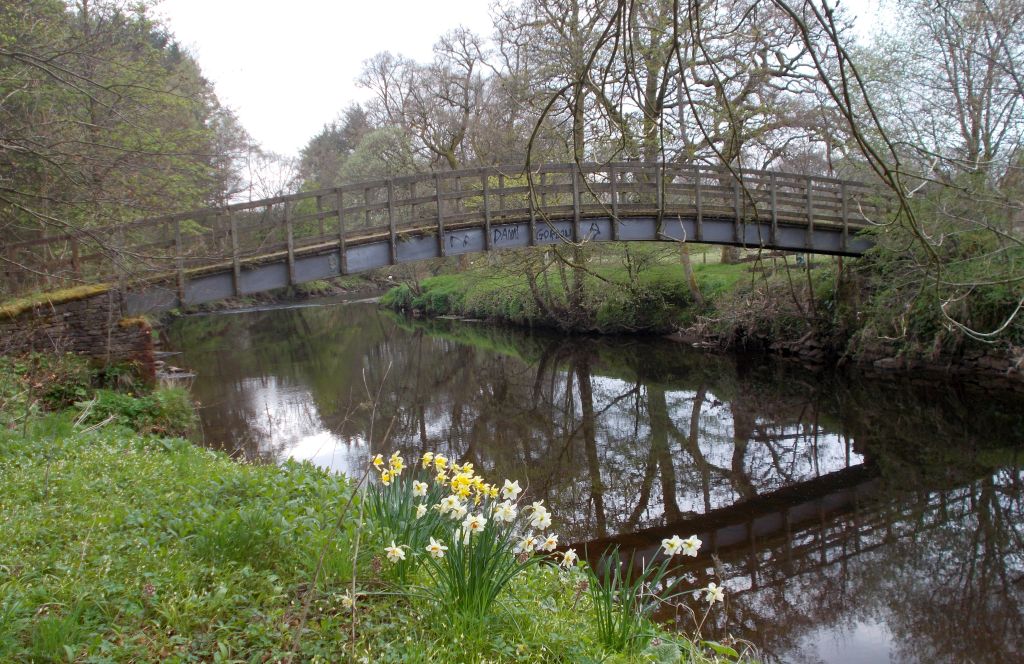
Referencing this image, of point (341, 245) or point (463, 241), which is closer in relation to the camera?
point (341, 245)

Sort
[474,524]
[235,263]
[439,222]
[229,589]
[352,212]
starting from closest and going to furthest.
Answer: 1. [474,524]
2. [229,589]
3. [235,263]
4. [439,222]
5. [352,212]

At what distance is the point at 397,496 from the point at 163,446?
16.0 feet

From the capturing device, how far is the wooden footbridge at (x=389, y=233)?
11852 mm

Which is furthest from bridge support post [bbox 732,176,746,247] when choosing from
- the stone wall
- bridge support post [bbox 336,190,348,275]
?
the stone wall

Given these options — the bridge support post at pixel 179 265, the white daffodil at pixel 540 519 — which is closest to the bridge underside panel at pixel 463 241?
the bridge support post at pixel 179 265

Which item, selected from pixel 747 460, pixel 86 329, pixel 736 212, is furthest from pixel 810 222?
pixel 86 329

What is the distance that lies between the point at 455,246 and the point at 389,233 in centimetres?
142

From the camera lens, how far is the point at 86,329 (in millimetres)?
11781

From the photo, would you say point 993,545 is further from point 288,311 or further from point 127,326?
point 288,311

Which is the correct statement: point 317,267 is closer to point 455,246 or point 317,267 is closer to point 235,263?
point 235,263

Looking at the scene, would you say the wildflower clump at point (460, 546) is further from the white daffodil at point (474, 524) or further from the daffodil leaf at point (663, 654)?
the daffodil leaf at point (663, 654)

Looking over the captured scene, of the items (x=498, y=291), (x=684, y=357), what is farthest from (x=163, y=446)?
(x=498, y=291)

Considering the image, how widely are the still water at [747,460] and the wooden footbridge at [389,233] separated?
264 centimetres

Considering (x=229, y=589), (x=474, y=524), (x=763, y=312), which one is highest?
(x=474, y=524)
